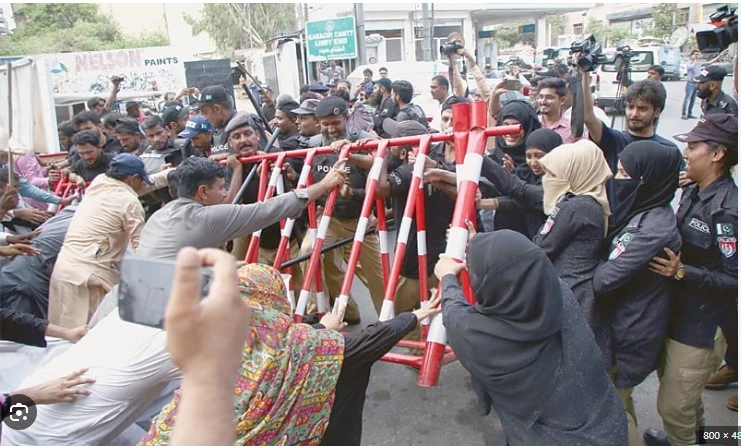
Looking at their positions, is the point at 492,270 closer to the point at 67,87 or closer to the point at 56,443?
the point at 56,443

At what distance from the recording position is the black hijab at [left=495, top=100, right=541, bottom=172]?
12.7 feet

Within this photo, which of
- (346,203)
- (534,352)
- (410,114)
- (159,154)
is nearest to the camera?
(534,352)

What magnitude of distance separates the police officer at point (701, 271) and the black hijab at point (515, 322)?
0.89 m

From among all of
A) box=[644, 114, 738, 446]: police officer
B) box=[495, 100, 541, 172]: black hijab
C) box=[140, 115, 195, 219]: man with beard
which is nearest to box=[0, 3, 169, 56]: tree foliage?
box=[140, 115, 195, 219]: man with beard

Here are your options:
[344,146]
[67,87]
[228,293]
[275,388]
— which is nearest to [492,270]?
[275,388]

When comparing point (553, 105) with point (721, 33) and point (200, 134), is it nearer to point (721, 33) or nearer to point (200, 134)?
point (721, 33)

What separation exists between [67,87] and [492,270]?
22.5 meters

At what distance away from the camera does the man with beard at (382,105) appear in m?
7.79

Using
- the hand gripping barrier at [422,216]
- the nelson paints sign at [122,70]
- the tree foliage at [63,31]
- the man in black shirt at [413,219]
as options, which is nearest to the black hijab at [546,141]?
the man in black shirt at [413,219]

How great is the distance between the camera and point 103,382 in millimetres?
2143

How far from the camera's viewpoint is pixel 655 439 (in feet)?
9.02

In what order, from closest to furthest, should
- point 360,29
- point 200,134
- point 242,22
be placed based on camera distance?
point 200,134, point 360,29, point 242,22

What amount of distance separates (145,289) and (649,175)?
208cm

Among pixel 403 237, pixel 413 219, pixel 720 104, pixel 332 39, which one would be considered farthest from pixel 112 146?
pixel 332 39
